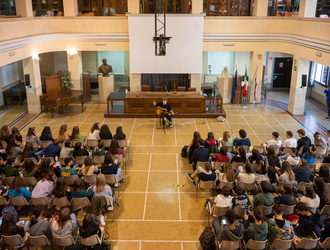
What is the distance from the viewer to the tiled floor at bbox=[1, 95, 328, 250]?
26.6 ft

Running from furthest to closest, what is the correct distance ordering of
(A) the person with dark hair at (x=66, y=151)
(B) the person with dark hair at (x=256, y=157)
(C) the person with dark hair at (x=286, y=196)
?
(A) the person with dark hair at (x=66, y=151) < (B) the person with dark hair at (x=256, y=157) < (C) the person with dark hair at (x=286, y=196)

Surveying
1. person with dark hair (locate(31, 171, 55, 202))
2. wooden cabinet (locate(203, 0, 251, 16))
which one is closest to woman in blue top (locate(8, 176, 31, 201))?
person with dark hair (locate(31, 171, 55, 202))

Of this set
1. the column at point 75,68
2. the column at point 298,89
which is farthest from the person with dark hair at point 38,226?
the column at point 298,89

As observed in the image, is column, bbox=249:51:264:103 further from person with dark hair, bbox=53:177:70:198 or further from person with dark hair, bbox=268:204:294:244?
person with dark hair, bbox=53:177:70:198

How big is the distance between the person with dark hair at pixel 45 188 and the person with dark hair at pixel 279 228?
4929 mm

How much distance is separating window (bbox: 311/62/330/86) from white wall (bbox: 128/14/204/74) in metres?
6.38

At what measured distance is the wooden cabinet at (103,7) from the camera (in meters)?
19.2

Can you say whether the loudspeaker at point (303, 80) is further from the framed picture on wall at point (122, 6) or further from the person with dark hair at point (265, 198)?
the framed picture on wall at point (122, 6)

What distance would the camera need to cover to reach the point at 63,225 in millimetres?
6801

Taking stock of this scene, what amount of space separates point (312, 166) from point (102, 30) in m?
12.5

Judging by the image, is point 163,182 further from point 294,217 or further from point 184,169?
point 294,217

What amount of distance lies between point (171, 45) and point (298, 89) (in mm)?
6325

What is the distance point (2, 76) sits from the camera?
60.1 ft

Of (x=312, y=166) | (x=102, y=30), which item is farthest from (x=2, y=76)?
(x=312, y=166)
